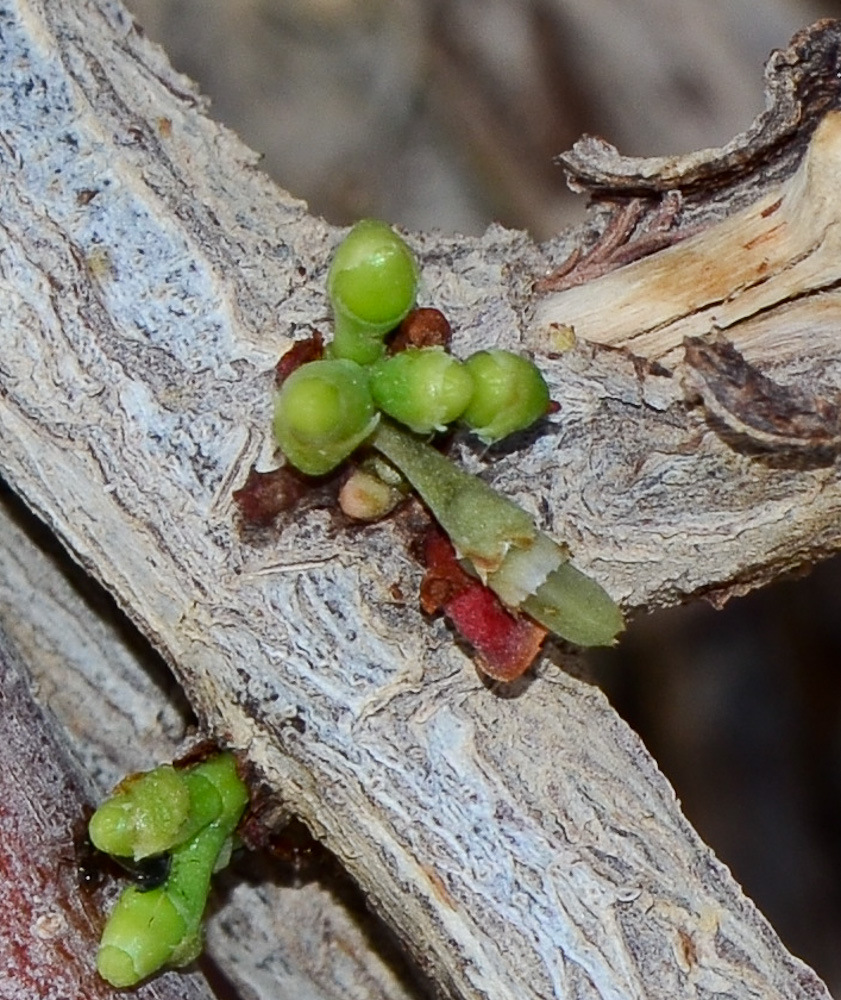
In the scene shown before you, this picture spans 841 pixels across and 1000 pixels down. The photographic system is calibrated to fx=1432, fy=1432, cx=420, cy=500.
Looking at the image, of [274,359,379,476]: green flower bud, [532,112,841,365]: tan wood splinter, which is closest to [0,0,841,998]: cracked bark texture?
[532,112,841,365]: tan wood splinter

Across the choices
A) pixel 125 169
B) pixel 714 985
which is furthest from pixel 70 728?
pixel 714 985

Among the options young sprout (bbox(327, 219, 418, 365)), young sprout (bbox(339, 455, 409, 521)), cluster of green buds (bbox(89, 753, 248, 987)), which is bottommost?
cluster of green buds (bbox(89, 753, 248, 987))

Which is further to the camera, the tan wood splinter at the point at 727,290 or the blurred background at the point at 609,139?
the blurred background at the point at 609,139

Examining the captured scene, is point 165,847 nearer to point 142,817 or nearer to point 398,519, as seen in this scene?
point 142,817

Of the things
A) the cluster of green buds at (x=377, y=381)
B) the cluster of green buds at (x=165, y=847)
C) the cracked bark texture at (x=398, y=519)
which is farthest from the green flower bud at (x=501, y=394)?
the cluster of green buds at (x=165, y=847)

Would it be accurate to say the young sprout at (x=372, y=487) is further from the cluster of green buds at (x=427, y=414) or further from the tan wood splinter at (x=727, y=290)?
the tan wood splinter at (x=727, y=290)

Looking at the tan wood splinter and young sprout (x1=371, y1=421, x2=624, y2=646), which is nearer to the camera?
young sprout (x1=371, y1=421, x2=624, y2=646)

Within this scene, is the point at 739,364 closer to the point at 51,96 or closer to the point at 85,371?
the point at 85,371

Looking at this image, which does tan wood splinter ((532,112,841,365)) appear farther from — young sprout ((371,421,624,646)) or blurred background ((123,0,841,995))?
blurred background ((123,0,841,995))
